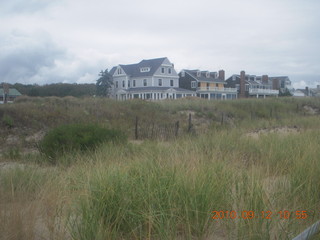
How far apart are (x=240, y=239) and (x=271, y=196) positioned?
44.9 inches

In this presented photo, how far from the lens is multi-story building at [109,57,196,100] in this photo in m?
54.6

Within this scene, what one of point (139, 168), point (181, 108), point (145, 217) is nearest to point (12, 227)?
point (145, 217)

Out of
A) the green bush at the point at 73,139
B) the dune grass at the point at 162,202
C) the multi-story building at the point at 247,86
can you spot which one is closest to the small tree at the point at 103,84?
the multi-story building at the point at 247,86

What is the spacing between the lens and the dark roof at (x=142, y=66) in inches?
2170

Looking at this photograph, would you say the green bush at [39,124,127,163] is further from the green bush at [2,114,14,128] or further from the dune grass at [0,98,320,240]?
the green bush at [2,114,14,128]

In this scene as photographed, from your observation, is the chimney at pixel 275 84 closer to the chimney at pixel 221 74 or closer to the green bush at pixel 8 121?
the chimney at pixel 221 74

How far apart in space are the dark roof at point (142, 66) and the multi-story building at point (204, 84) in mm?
9440

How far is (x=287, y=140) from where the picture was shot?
9859mm

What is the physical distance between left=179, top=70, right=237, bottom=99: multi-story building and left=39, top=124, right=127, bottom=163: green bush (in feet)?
169

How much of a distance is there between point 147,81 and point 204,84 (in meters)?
13.2

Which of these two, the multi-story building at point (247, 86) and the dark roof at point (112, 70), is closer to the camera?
the dark roof at point (112, 70)
